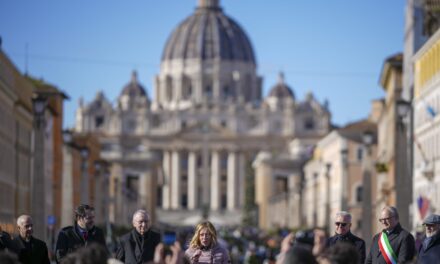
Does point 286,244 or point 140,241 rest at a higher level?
point 140,241

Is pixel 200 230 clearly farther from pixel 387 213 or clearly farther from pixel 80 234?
pixel 387 213

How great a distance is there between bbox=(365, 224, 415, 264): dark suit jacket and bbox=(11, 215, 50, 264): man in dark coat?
3200mm

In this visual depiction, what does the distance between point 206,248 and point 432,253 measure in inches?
82.8

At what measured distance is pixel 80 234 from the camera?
16688 mm

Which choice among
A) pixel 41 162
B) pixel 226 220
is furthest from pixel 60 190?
pixel 226 220

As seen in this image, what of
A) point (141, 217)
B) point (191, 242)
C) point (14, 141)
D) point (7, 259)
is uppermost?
point (14, 141)

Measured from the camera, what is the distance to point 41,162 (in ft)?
115

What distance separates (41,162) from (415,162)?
2590 centimetres

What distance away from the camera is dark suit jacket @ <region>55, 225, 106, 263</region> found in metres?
16.5

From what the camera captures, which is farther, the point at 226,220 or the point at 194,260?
the point at 226,220

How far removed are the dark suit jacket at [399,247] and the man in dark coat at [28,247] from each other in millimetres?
3200

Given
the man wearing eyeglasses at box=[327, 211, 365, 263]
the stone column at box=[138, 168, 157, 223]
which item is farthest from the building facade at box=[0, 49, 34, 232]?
the stone column at box=[138, 168, 157, 223]

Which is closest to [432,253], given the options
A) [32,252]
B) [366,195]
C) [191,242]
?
[191,242]

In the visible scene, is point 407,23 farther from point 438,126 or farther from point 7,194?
point 7,194
